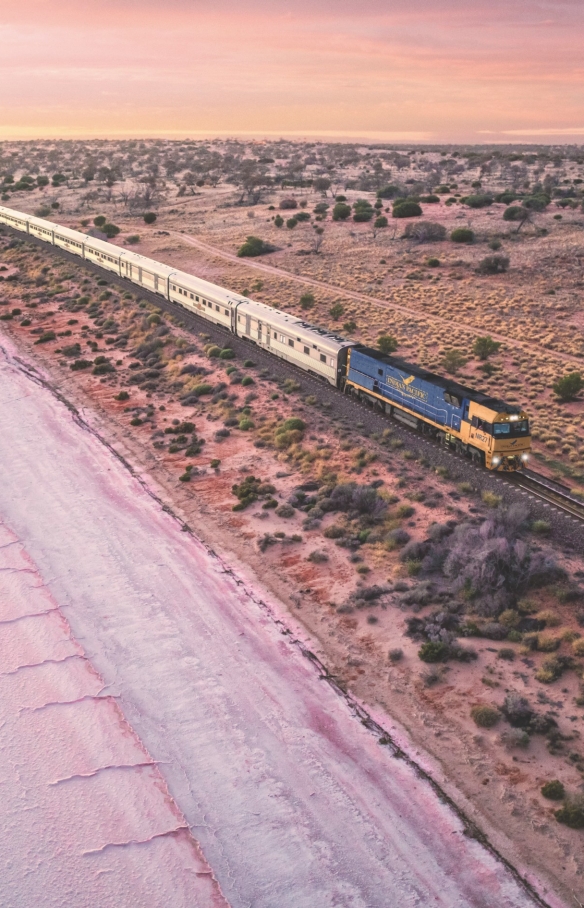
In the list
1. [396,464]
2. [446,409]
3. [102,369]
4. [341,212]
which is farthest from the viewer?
[341,212]

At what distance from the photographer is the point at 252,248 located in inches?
3216

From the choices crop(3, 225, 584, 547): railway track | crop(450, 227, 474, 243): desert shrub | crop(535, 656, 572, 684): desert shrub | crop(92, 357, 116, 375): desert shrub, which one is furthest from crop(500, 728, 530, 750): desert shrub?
crop(450, 227, 474, 243): desert shrub

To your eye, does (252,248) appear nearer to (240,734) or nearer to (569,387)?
(569,387)

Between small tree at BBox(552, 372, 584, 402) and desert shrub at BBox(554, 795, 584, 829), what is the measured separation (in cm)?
2889

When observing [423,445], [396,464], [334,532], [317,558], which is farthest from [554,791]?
[423,445]

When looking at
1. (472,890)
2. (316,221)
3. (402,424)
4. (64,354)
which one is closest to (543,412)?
(402,424)

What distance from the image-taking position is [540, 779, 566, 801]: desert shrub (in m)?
17.9

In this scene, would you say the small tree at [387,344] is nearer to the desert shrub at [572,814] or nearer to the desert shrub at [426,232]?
the desert shrub at [426,232]

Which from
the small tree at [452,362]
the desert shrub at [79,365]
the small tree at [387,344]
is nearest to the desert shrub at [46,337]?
the desert shrub at [79,365]

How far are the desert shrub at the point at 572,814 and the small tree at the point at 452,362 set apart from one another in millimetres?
32376

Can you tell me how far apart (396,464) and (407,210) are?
215 ft

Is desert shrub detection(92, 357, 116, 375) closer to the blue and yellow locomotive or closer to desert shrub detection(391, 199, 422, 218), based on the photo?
the blue and yellow locomotive

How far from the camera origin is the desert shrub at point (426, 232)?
79812 mm

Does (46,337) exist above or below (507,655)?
above
